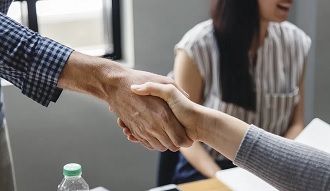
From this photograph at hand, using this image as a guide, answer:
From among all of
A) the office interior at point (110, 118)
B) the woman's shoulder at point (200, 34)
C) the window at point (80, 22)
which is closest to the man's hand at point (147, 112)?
the woman's shoulder at point (200, 34)

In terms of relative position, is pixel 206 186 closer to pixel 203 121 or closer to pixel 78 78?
pixel 203 121

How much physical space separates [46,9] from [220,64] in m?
0.99

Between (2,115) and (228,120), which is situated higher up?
(228,120)

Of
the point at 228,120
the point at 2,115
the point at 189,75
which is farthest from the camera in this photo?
the point at 189,75

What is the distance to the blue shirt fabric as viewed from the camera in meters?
1.41

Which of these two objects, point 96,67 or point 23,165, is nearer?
point 96,67

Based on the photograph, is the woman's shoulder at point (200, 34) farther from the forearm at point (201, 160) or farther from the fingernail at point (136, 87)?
the fingernail at point (136, 87)

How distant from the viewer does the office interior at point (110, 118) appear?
8.51 feet

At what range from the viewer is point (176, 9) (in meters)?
2.71

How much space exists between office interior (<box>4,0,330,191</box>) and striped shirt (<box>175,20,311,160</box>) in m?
0.49

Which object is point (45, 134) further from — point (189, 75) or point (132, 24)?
point (189, 75)

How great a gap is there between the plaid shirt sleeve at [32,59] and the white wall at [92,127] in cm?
111

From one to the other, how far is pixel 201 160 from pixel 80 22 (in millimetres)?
1094

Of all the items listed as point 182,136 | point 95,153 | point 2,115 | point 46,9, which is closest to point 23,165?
point 95,153
